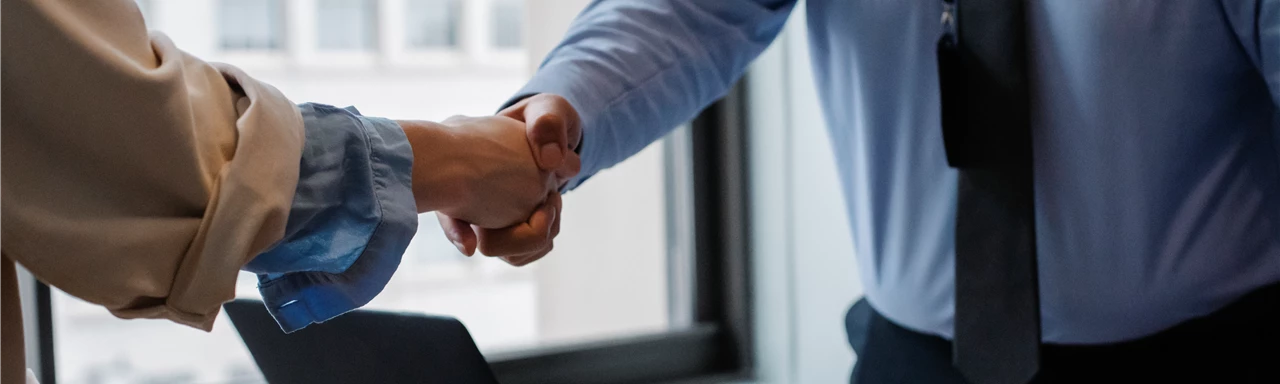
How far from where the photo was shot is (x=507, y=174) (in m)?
0.80

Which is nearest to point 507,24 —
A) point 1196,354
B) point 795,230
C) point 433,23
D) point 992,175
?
point 433,23

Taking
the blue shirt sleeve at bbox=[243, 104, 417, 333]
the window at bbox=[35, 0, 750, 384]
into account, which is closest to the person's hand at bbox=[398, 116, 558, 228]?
the blue shirt sleeve at bbox=[243, 104, 417, 333]

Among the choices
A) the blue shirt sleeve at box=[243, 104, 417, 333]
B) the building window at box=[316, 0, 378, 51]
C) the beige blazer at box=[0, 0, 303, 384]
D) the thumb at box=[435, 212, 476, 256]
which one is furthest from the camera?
the building window at box=[316, 0, 378, 51]

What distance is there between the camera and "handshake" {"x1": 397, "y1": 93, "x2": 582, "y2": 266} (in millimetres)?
743

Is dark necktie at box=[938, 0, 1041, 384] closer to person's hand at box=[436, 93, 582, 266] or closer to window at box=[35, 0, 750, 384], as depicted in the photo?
person's hand at box=[436, 93, 582, 266]

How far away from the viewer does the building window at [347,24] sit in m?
1.67

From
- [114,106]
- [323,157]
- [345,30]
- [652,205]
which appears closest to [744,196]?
[652,205]

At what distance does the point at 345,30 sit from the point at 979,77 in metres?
1.28

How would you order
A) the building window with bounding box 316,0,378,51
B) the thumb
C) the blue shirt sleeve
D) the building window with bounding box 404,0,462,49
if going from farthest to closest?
the building window with bounding box 404,0,462,49, the building window with bounding box 316,0,378,51, the thumb, the blue shirt sleeve

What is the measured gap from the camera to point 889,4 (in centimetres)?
83

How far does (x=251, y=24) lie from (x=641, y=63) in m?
0.95

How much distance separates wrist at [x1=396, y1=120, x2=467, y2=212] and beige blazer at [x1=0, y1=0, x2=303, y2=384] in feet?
0.61

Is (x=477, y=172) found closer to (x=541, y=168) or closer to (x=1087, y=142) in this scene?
(x=541, y=168)

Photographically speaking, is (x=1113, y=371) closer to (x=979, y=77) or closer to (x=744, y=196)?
(x=979, y=77)
